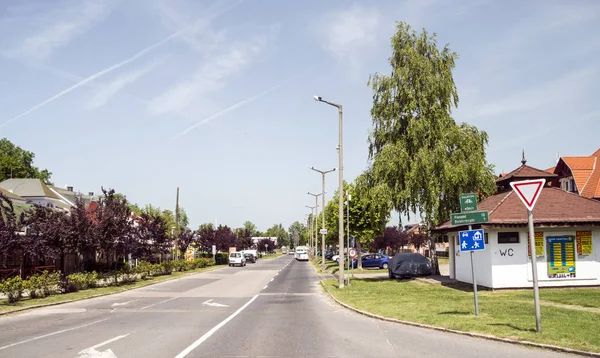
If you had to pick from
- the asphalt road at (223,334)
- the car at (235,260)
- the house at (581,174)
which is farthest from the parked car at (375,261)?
the asphalt road at (223,334)

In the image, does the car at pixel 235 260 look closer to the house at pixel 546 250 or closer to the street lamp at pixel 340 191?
the street lamp at pixel 340 191

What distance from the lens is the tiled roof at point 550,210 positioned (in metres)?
22.8

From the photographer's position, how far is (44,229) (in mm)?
26641

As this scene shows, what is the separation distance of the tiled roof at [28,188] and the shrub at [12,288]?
1557 inches

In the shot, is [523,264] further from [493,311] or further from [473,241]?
[473,241]

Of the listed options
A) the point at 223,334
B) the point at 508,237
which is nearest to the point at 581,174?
the point at 508,237

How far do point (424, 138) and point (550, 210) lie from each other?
354 inches

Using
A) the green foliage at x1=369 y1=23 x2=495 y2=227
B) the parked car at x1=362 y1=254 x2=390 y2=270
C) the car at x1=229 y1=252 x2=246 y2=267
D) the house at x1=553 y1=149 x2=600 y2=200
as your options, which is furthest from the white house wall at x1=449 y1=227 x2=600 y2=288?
the car at x1=229 y1=252 x2=246 y2=267

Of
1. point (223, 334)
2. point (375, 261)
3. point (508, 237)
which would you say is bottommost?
point (223, 334)

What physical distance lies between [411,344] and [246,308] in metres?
9.57

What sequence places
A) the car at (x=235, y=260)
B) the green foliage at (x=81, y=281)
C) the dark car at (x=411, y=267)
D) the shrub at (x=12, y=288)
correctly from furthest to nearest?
the car at (x=235, y=260) < the dark car at (x=411, y=267) < the green foliage at (x=81, y=281) < the shrub at (x=12, y=288)

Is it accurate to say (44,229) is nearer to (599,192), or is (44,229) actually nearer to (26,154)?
(599,192)

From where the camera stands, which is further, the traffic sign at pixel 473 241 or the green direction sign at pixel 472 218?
the traffic sign at pixel 473 241

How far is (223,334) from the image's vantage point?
12.8 m
